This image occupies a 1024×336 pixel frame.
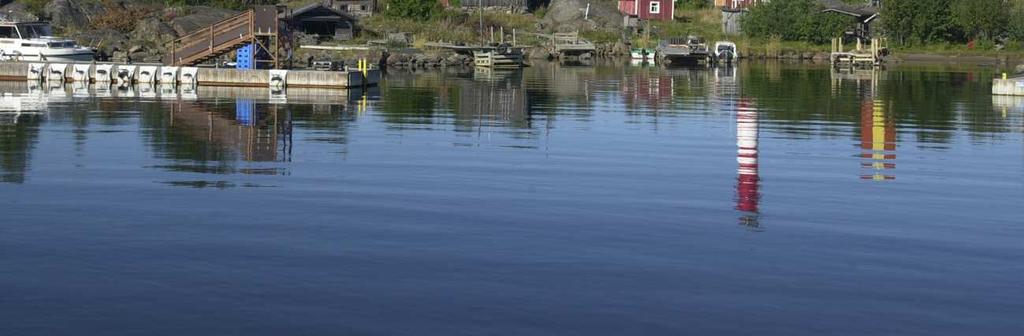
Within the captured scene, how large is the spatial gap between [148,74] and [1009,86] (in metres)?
40.0

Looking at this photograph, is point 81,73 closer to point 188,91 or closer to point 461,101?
point 188,91

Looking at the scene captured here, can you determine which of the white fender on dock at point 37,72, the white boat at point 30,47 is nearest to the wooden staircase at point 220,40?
the white fender on dock at point 37,72

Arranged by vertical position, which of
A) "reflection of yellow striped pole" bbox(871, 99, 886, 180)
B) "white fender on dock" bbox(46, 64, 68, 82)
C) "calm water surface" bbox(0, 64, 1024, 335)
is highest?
"white fender on dock" bbox(46, 64, 68, 82)

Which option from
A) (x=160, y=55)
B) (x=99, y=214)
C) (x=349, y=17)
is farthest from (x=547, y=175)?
(x=349, y=17)

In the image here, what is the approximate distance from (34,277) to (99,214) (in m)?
5.28

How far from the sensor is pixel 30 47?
7012 centimetres

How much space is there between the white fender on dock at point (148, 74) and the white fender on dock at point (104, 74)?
1.45 m

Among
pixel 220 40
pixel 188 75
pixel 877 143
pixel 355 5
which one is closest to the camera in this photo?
pixel 877 143

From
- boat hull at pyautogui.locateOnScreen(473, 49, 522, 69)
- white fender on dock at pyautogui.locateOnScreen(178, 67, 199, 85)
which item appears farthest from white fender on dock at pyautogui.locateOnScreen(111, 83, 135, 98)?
boat hull at pyautogui.locateOnScreen(473, 49, 522, 69)

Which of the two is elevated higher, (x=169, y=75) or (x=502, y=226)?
(x=169, y=75)

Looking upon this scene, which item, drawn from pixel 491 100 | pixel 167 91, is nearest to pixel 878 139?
pixel 491 100

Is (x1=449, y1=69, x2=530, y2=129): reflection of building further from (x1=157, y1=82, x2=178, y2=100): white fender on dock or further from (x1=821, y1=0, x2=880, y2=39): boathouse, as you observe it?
(x1=821, y1=0, x2=880, y2=39): boathouse

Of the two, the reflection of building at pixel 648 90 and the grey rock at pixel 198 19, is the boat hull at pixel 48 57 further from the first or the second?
the grey rock at pixel 198 19

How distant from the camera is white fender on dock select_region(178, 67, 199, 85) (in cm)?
6106
